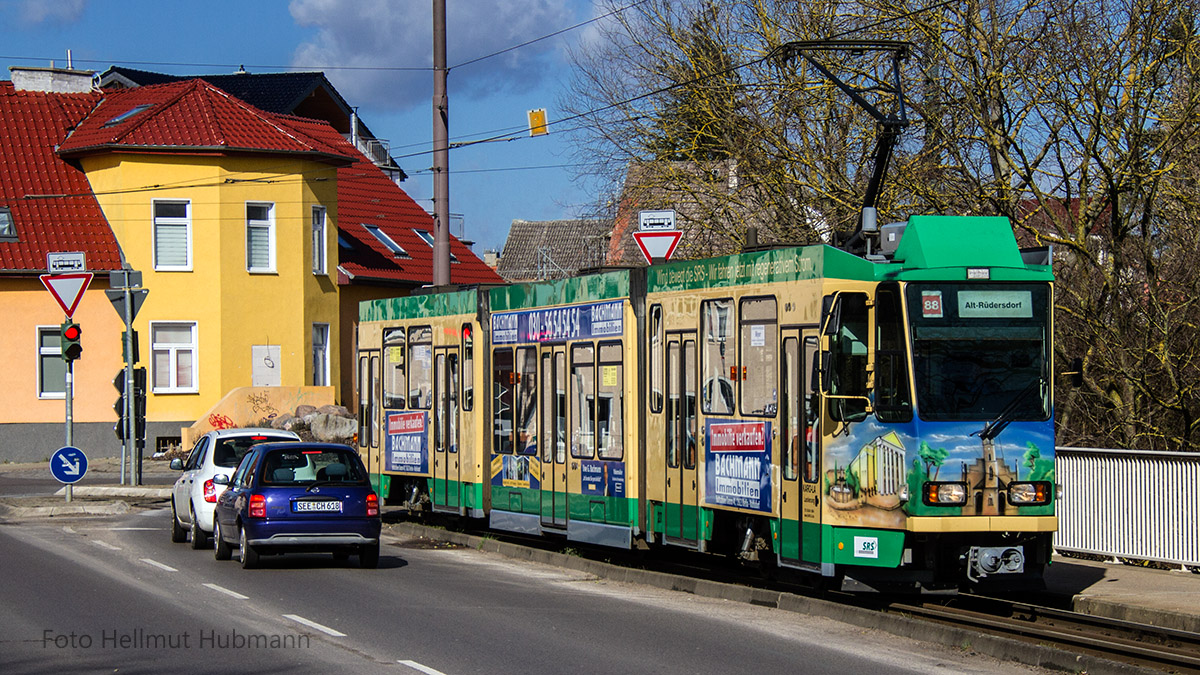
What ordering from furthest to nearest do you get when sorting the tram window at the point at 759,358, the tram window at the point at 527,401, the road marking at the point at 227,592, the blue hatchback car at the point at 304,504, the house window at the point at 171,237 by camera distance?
the house window at the point at 171,237 → the tram window at the point at 527,401 → the blue hatchback car at the point at 304,504 → the road marking at the point at 227,592 → the tram window at the point at 759,358

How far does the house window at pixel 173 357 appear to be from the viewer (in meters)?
40.0

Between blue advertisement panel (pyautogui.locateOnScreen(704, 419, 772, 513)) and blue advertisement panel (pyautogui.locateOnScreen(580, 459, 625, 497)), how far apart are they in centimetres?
191

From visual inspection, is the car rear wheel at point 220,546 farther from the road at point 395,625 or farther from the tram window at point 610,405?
the tram window at point 610,405

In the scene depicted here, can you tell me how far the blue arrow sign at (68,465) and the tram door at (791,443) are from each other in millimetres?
15607

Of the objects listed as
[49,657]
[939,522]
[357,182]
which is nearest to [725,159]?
[939,522]

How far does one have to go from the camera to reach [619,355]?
56.4 feet

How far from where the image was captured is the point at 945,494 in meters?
13.0

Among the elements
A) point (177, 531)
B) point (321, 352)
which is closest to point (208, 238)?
point (321, 352)

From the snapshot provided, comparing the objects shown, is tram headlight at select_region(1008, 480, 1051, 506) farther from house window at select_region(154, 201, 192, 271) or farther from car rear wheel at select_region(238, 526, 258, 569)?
house window at select_region(154, 201, 192, 271)

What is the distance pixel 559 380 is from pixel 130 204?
82.1ft

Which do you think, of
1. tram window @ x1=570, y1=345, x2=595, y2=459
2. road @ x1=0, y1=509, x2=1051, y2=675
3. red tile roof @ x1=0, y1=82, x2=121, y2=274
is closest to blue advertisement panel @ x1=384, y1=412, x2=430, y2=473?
road @ x1=0, y1=509, x2=1051, y2=675

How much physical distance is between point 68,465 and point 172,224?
Result: 1566 centimetres

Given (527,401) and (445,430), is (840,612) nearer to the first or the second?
(527,401)

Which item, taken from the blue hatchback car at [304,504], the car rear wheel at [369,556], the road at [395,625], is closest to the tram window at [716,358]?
the road at [395,625]
